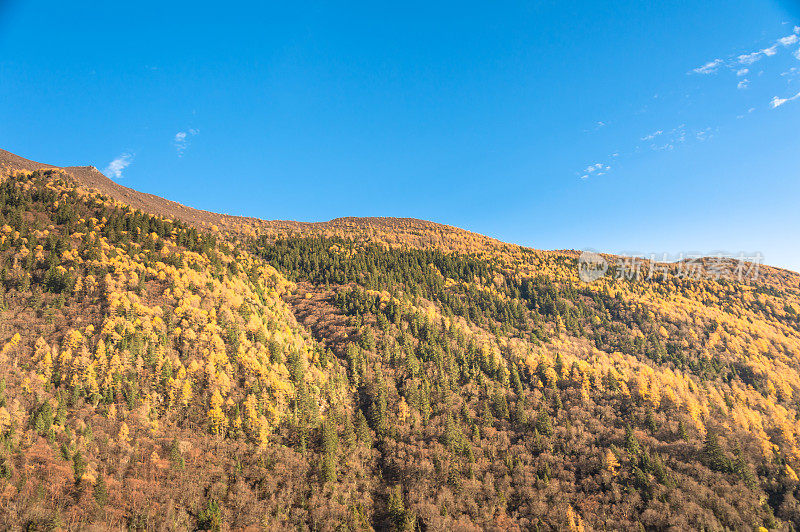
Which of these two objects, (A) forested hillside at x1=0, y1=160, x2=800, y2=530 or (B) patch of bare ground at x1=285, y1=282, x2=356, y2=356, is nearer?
(A) forested hillside at x1=0, y1=160, x2=800, y2=530

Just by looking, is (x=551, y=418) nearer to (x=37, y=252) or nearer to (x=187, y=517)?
(x=187, y=517)

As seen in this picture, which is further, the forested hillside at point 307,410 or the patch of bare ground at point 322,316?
the patch of bare ground at point 322,316

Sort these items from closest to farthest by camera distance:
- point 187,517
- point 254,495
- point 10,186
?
point 187,517 → point 254,495 → point 10,186

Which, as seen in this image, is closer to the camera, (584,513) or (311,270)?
(584,513)

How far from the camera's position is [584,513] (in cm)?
7875

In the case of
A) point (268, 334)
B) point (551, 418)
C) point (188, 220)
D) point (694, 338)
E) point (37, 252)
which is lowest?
point (551, 418)

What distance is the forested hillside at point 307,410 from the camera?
62.0 m

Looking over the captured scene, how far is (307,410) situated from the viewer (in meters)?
88.0

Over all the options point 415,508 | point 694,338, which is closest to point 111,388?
point 415,508

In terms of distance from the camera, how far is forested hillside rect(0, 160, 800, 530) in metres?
62.0

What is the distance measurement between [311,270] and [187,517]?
122m

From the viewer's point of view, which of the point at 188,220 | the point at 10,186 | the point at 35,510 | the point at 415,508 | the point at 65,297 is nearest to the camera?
the point at 35,510

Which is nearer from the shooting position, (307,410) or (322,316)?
(307,410)

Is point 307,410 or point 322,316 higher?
point 322,316
